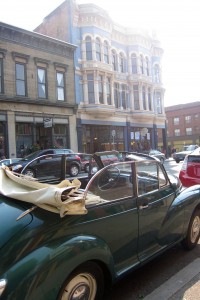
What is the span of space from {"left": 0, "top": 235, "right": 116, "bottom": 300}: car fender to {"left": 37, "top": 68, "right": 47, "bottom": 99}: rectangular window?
20.5 meters

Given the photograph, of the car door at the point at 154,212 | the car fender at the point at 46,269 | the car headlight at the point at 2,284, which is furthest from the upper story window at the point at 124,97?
the car headlight at the point at 2,284

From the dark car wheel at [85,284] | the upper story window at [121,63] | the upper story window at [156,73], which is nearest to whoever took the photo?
the dark car wheel at [85,284]

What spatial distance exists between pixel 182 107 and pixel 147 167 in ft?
206

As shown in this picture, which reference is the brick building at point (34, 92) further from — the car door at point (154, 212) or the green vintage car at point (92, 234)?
the green vintage car at point (92, 234)

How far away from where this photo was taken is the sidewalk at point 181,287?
3.03 meters

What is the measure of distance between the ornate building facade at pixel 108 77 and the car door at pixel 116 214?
71.1ft

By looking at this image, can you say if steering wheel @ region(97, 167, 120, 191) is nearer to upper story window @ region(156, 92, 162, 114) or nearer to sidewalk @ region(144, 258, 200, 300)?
sidewalk @ region(144, 258, 200, 300)

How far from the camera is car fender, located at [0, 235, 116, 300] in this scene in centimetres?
212

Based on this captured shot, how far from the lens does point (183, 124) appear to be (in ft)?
208

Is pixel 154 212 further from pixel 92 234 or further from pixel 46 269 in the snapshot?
pixel 46 269

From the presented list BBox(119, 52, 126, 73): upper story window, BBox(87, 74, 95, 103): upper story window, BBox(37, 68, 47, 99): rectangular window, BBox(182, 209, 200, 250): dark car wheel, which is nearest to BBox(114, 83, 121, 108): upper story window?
BBox(119, 52, 126, 73): upper story window

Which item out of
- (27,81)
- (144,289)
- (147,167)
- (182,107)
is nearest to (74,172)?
(147,167)

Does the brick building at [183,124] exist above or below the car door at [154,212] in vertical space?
above

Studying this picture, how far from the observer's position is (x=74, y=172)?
4859mm
